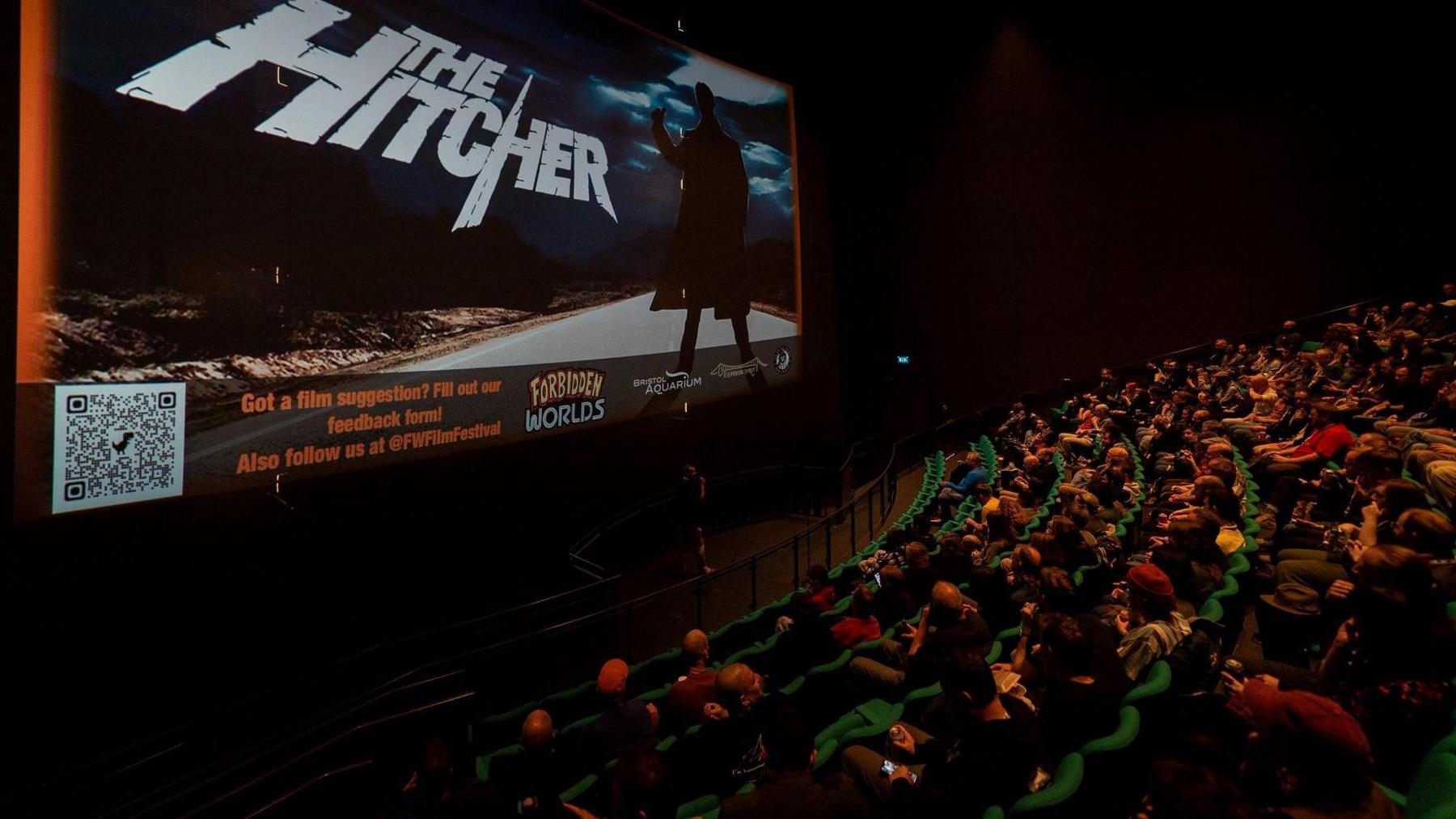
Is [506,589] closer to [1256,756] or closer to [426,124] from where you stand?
[426,124]

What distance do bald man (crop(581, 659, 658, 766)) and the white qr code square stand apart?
389 centimetres

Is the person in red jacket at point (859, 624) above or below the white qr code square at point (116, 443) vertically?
below

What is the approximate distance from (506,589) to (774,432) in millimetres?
5157

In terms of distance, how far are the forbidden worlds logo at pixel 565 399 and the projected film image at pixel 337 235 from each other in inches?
1.1

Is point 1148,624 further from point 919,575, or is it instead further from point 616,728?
point 616,728

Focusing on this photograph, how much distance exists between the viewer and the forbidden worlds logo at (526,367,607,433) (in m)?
7.52

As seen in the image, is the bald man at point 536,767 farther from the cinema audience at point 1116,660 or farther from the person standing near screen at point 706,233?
the person standing near screen at point 706,233

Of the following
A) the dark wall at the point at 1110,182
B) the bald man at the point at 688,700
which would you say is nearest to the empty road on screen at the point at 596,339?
the bald man at the point at 688,700

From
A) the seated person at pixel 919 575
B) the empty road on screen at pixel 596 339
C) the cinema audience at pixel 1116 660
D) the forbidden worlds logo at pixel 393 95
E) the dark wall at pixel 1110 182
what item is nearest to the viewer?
the cinema audience at pixel 1116 660

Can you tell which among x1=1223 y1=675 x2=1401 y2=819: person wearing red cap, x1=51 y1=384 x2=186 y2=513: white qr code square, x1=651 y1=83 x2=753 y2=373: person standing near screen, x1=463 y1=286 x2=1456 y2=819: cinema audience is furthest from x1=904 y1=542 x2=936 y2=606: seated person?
x1=651 y1=83 x2=753 y2=373: person standing near screen

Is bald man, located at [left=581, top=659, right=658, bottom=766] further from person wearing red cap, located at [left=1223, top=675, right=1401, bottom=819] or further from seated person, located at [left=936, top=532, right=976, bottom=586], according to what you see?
person wearing red cap, located at [left=1223, top=675, right=1401, bottom=819]

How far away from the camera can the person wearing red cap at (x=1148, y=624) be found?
2449mm

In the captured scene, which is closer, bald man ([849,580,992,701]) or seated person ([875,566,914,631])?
bald man ([849,580,992,701])

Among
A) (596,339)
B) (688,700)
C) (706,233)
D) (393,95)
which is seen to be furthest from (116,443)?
(706,233)
